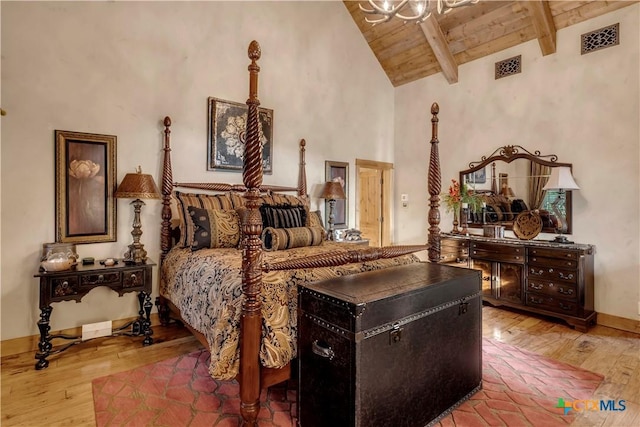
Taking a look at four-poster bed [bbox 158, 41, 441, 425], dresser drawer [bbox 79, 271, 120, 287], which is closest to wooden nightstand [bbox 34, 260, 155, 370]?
dresser drawer [bbox 79, 271, 120, 287]

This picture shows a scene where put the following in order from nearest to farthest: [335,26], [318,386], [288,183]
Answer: [318,386] → [288,183] → [335,26]

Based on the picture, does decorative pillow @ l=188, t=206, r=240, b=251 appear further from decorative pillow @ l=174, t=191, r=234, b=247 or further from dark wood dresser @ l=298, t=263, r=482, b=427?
dark wood dresser @ l=298, t=263, r=482, b=427

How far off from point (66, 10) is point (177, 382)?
334cm

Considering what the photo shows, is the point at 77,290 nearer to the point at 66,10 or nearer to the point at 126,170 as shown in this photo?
the point at 126,170

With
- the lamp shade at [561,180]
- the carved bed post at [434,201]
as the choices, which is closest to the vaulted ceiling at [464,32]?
the lamp shade at [561,180]

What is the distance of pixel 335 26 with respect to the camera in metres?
5.04

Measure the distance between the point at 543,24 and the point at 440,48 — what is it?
49.2 inches

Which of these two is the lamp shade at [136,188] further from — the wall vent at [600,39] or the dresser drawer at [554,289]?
the wall vent at [600,39]

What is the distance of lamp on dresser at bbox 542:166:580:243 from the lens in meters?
3.77

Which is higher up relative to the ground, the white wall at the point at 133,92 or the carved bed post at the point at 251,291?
the white wall at the point at 133,92

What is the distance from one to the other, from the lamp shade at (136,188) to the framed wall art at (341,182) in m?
2.48

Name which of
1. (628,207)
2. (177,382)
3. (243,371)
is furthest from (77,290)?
(628,207)

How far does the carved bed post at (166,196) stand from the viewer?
3516 millimetres

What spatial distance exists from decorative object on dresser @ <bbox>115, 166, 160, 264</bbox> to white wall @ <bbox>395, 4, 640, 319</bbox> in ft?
13.4
